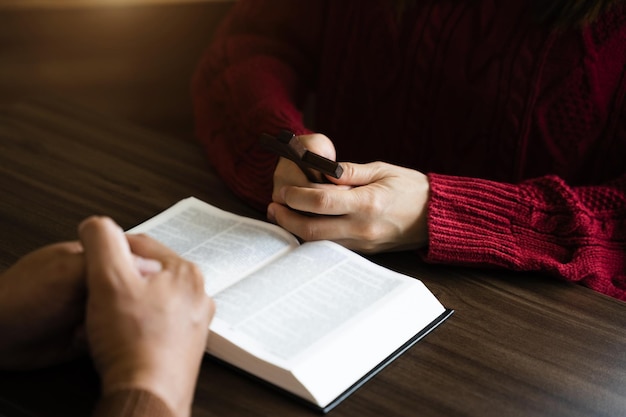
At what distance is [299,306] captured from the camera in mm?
925

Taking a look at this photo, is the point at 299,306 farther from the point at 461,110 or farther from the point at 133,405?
the point at 461,110

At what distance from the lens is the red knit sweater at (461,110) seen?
1121 mm

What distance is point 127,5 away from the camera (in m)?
2.79

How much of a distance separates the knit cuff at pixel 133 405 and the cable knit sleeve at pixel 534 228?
0.46 m

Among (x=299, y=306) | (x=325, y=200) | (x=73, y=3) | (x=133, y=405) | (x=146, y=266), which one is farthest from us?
(x=73, y=3)

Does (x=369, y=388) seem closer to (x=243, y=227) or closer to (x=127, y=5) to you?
(x=243, y=227)

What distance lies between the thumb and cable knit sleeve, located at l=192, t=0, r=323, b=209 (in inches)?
5.4

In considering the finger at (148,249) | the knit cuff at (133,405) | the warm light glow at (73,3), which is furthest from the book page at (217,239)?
the warm light glow at (73,3)

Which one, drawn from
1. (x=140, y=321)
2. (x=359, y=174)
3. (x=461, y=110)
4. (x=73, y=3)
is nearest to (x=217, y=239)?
(x=359, y=174)

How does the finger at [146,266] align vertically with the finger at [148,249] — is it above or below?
above

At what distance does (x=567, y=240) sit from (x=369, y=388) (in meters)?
0.39

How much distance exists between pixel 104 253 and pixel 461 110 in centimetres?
77

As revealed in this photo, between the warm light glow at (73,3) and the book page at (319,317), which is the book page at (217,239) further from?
the warm light glow at (73,3)

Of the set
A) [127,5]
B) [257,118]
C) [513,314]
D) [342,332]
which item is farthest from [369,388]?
[127,5]
